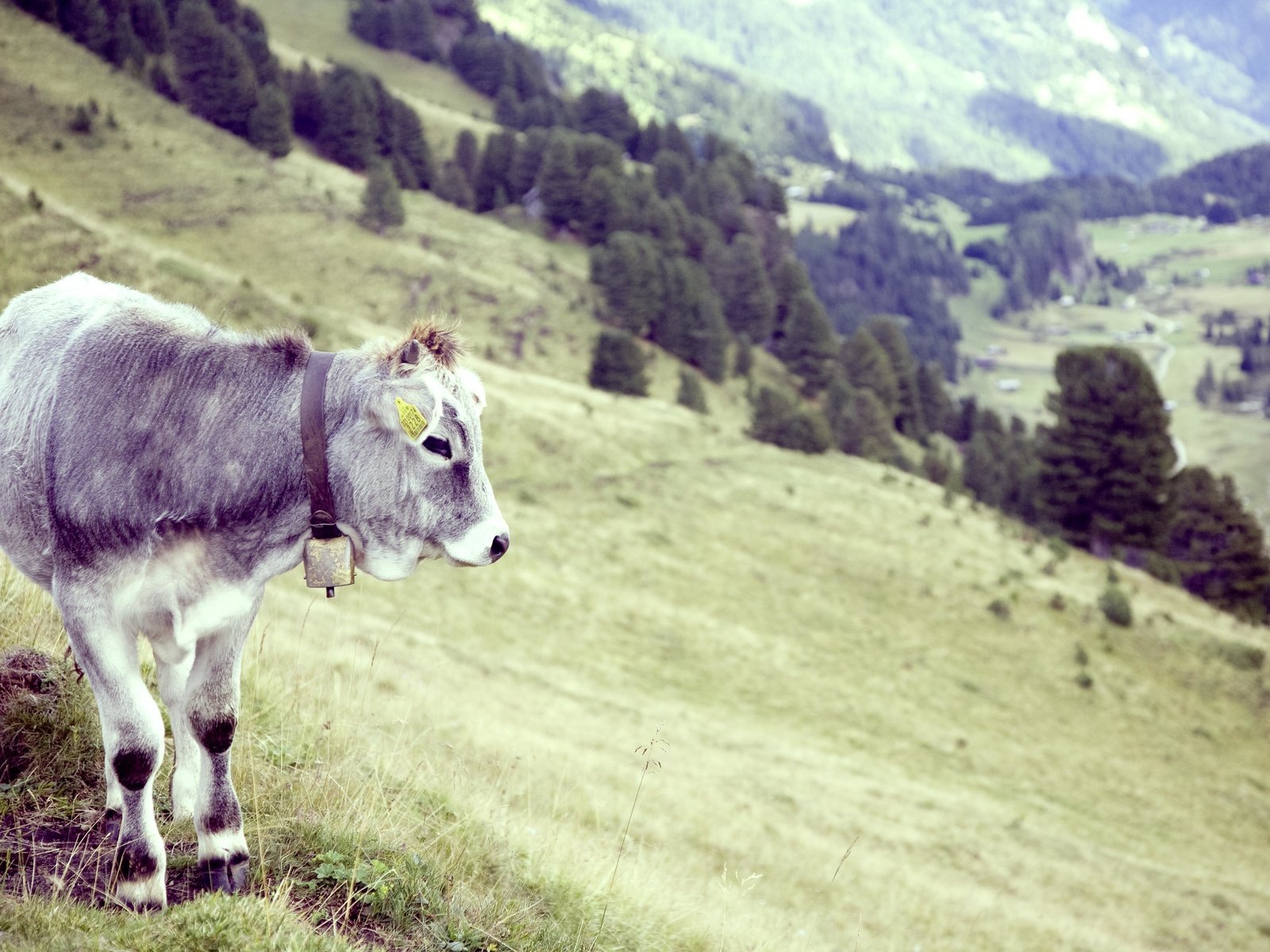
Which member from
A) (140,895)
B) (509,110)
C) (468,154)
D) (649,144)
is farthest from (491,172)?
(140,895)

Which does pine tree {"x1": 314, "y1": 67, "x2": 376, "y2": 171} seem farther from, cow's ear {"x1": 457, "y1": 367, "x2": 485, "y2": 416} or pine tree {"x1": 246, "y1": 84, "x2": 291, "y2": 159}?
cow's ear {"x1": 457, "y1": 367, "x2": 485, "y2": 416}

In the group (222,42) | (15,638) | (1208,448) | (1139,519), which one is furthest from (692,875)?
(1208,448)

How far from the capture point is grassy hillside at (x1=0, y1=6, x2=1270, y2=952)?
5277 millimetres

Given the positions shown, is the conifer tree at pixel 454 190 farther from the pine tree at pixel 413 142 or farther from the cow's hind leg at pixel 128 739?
the cow's hind leg at pixel 128 739

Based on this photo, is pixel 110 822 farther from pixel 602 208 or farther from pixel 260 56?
pixel 260 56

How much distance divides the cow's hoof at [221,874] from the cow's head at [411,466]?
1560mm

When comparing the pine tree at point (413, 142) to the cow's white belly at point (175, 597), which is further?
the pine tree at point (413, 142)

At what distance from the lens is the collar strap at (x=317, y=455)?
4191 millimetres

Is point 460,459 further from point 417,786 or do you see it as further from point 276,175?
point 276,175

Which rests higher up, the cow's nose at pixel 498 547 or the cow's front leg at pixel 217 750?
the cow's nose at pixel 498 547

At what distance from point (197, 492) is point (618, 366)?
5427 centimetres

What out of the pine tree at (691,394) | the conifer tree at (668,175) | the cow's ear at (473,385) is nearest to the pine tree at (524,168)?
the conifer tree at (668,175)

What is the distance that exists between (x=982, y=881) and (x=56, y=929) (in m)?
15.8

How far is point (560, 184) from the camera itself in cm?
8269
